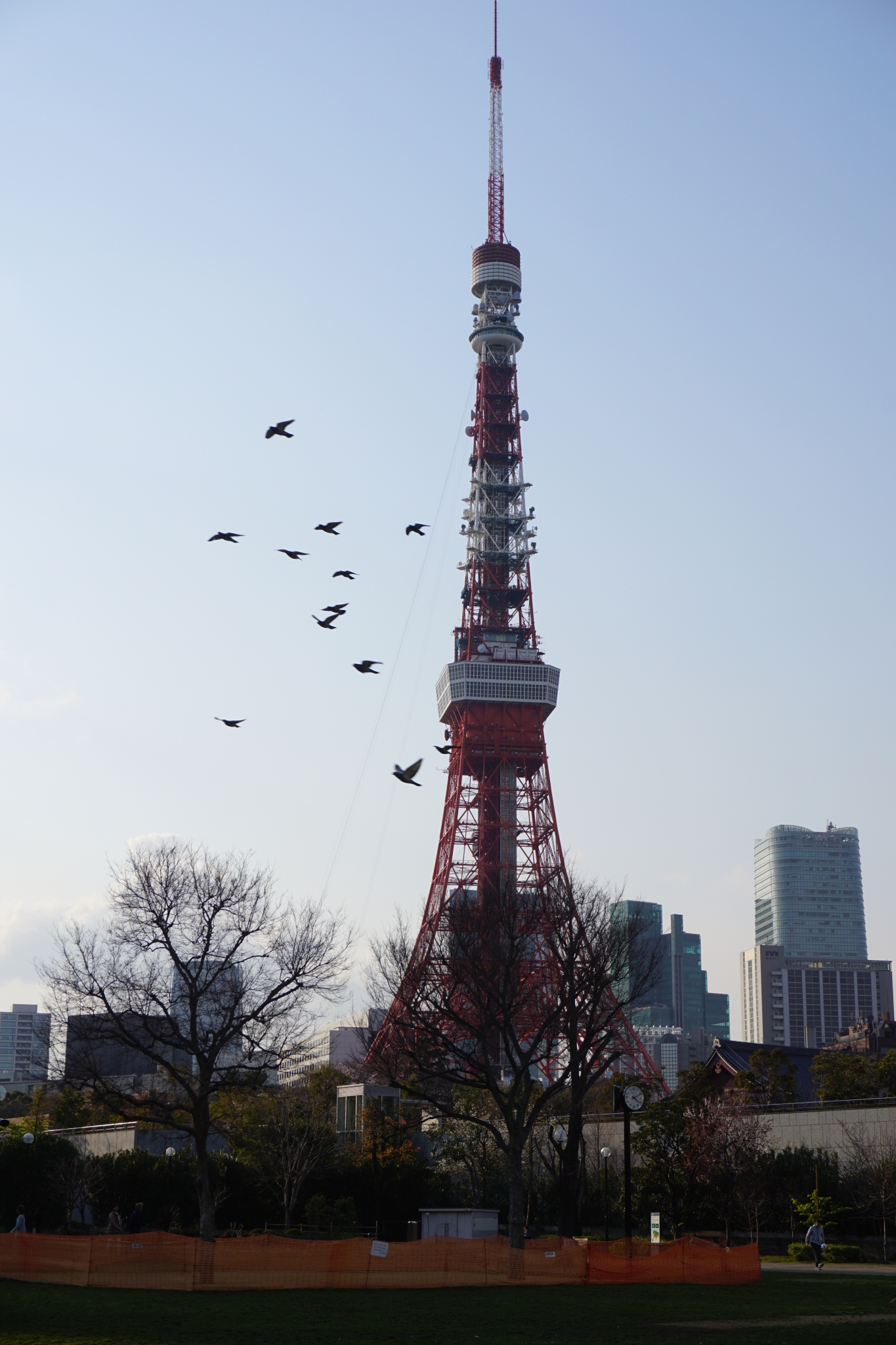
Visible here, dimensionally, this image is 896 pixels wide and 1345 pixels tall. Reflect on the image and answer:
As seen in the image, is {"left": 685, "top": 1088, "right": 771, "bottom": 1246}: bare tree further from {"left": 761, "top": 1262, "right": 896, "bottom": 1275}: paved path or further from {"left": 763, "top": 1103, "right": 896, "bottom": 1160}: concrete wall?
{"left": 761, "top": 1262, "right": 896, "bottom": 1275}: paved path

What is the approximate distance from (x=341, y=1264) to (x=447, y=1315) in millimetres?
6419

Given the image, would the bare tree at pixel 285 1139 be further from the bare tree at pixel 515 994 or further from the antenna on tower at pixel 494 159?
the antenna on tower at pixel 494 159

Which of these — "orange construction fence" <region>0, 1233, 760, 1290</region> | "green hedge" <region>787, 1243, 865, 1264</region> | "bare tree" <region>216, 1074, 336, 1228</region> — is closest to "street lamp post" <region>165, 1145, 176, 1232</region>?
"bare tree" <region>216, 1074, 336, 1228</region>

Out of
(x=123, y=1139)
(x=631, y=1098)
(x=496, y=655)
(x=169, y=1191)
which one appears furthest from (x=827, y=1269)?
(x=496, y=655)

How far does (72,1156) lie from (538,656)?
4689cm

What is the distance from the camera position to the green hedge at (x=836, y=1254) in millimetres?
39062

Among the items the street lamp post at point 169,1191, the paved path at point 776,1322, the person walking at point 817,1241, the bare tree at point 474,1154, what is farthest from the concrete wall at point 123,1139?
the paved path at point 776,1322

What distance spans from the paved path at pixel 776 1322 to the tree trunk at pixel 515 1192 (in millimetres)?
12982

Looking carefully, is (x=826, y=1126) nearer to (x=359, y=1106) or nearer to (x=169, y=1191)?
(x=359, y=1106)

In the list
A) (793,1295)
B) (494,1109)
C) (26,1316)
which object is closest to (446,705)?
(494,1109)

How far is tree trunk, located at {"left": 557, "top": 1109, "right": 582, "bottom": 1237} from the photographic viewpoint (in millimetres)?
37844

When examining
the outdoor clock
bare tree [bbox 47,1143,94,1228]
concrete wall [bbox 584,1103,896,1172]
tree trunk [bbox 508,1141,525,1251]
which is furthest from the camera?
concrete wall [bbox 584,1103,896,1172]

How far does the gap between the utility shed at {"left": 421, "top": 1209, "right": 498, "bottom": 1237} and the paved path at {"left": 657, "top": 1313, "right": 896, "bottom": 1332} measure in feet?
51.4

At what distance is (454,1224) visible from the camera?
35906mm
